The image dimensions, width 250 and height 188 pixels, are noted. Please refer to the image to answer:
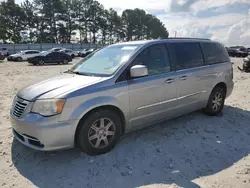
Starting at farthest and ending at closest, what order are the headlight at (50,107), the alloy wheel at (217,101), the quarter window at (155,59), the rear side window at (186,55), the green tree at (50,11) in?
1. the green tree at (50,11)
2. the alloy wheel at (217,101)
3. the rear side window at (186,55)
4. the quarter window at (155,59)
5. the headlight at (50,107)

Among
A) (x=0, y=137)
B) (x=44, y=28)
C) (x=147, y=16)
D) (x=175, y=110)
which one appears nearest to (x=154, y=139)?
(x=175, y=110)

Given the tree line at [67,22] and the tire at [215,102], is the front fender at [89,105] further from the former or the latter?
the tree line at [67,22]

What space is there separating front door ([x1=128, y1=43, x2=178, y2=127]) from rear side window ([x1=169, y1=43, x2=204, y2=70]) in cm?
23

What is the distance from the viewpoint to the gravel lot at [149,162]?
3.00 metres

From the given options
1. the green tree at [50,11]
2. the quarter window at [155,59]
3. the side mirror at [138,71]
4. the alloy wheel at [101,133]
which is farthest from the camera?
the green tree at [50,11]

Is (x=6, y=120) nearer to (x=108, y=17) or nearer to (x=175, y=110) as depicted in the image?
(x=175, y=110)

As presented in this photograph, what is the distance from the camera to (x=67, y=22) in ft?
210

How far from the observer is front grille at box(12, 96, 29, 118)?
333 cm

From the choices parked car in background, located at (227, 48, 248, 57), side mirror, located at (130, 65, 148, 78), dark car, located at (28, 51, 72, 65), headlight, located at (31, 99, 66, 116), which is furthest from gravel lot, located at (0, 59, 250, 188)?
parked car in background, located at (227, 48, 248, 57)

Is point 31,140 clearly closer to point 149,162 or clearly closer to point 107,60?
point 149,162

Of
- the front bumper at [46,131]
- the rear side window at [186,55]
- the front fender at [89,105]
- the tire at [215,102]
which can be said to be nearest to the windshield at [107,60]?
the front fender at [89,105]

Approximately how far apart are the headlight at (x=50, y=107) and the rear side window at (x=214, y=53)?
338 cm

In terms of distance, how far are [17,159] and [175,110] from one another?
9.12 feet

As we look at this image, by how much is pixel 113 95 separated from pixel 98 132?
23.1 inches
